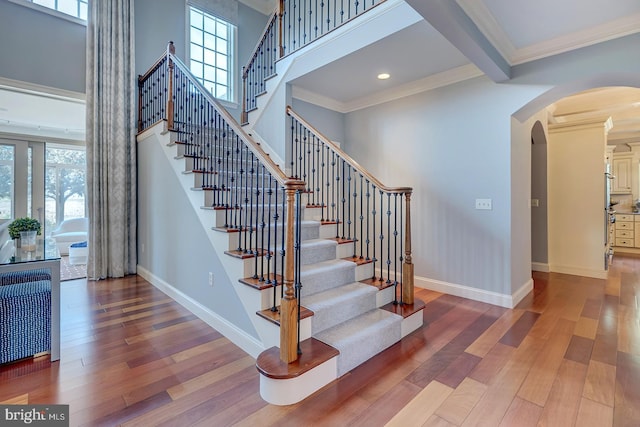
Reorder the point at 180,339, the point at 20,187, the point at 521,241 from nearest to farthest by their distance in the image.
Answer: the point at 180,339 < the point at 521,241 < the point at 20,187

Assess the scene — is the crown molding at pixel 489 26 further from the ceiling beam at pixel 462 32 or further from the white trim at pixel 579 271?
the white trim at pixel 579 271

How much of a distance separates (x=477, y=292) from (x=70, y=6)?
6527mm

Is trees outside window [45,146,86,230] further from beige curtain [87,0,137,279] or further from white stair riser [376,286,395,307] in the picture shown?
white stair riser [376,286,395,307]

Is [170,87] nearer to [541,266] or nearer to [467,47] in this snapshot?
[467,47]

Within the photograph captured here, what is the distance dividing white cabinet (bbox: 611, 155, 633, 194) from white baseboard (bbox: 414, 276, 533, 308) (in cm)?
A: 579

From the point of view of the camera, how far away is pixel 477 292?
3479mm

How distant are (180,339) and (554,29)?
13.8 ft

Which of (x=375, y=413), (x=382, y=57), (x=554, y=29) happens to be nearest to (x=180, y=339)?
(x=375, y=413)

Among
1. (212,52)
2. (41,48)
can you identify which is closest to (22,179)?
(41,48)

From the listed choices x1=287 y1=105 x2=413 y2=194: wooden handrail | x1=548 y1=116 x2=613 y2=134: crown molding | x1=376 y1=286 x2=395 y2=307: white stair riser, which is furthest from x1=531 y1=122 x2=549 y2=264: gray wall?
x1=376 y1=286 x2=395 y2=307: white stair riser

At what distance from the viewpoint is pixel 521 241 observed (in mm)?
3568

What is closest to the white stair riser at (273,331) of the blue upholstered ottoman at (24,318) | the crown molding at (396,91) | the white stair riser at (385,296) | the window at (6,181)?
the white stair riser at (385,296)

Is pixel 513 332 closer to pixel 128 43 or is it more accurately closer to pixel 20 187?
pixel 128 43

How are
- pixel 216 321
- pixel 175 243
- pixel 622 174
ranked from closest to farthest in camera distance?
pixel 216 321 → pixel 175 243 → pixel 622 174
